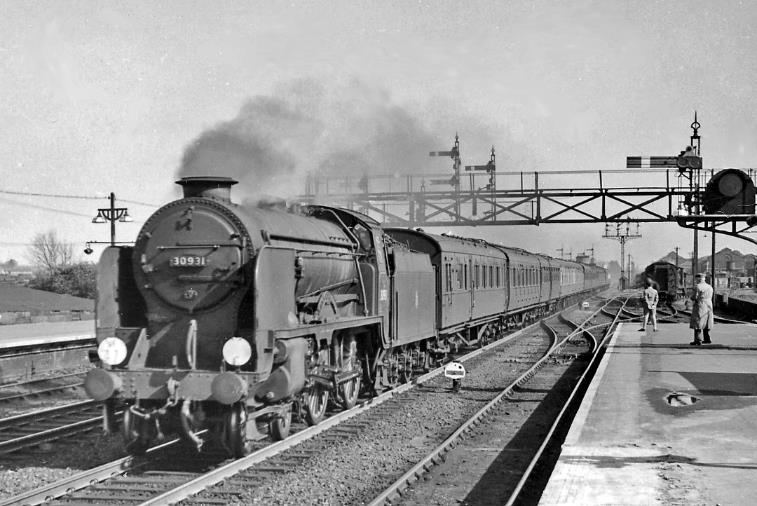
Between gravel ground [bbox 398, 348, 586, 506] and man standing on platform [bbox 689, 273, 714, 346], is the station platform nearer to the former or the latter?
gravel ground [bbox 398, 348, 586, 506]

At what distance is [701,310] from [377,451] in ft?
39.0

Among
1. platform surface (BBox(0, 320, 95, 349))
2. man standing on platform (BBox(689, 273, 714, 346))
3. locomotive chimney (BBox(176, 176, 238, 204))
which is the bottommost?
platform surface (BBox(0, 320, 95, 349))

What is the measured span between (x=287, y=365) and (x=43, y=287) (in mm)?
46199

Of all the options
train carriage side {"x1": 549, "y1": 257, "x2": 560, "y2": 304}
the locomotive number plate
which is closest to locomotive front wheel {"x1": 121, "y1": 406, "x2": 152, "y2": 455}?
the locomotive number plate

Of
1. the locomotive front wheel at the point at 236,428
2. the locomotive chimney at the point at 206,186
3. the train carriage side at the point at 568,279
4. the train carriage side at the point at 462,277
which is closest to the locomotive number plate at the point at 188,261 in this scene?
the locomotive chimney at the point at 206,186

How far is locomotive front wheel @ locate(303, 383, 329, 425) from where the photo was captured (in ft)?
31.1

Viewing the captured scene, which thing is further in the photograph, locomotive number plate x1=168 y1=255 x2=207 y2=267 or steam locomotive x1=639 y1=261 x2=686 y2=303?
steam locomotive x1=639 y1=261 x2=686 y2=303

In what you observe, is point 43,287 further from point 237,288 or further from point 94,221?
point 237,288

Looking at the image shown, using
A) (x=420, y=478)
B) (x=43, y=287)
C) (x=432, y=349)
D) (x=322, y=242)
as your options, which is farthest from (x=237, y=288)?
(x=43, y=287)

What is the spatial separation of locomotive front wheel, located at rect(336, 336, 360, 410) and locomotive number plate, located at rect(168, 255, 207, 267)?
2702mm

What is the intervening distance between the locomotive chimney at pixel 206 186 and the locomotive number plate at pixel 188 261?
73 centimetres

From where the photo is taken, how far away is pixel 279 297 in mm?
8289

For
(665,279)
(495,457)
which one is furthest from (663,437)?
(665,279)

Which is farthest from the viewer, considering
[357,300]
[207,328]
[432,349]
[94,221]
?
[94,221]
